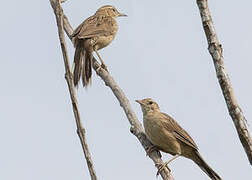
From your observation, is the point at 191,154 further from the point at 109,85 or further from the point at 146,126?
the point at 109,85

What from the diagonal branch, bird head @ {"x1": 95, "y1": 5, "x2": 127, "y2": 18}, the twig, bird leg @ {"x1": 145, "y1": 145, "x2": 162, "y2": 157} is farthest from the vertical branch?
bird head @ {"x1": 95, "y1": 5, "x2": 127, "y2": 18}

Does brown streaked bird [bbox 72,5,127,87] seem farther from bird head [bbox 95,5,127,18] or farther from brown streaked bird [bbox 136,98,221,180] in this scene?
brown streaked bird [bbox 136,98,221,180]

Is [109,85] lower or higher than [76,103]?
higher

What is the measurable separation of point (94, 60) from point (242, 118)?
15.1ft

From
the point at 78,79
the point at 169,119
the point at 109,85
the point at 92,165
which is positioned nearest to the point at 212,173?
the point at 169,119

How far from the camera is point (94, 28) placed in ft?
30.5

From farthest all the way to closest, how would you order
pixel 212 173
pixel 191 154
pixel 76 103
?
pixel 191 154
pixel 212 173
pixel 76 103

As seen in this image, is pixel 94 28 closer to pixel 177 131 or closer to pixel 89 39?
pixel 89 39

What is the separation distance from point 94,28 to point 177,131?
3.18m

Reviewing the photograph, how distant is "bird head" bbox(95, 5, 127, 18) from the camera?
10.9 m

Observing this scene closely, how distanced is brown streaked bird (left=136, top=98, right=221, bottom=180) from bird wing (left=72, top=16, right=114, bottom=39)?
2151mm

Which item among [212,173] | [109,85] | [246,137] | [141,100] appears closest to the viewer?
[246,137]

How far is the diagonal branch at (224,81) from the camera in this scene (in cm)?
391

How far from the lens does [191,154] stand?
22.3 feet
